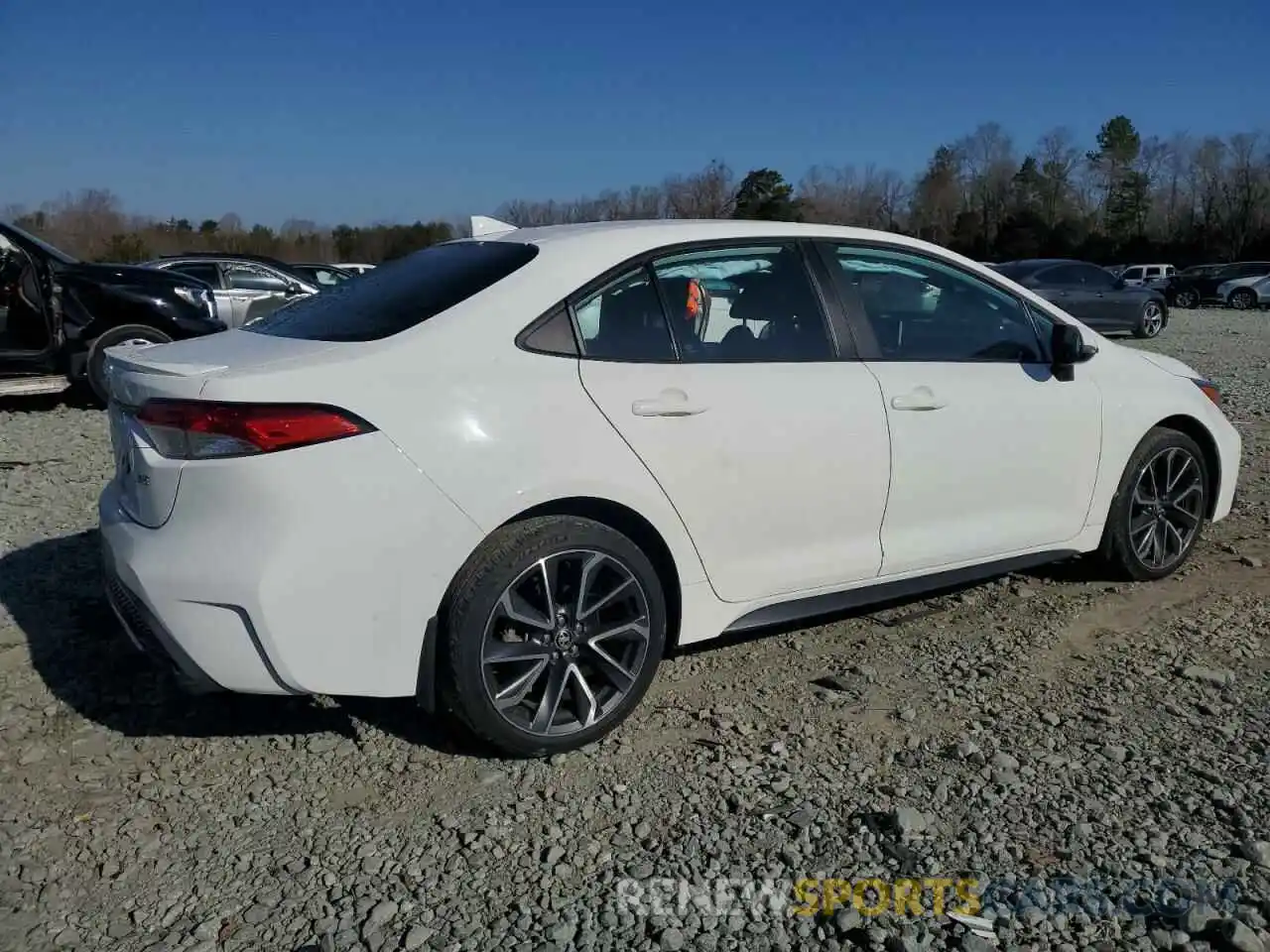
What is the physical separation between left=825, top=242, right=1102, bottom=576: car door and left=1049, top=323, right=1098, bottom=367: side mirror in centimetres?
6

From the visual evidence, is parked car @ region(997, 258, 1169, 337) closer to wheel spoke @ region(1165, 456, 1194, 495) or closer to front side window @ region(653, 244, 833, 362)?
wheel spoke @ region(1165, 456, 1194, 495)

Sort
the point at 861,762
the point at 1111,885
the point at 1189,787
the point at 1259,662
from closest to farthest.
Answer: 1. the point at 1111,885
2. the point at 1189,787
3. the point at 861,762
4. the point at 1259,662

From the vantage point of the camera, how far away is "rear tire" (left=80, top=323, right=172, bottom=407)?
9438 mm

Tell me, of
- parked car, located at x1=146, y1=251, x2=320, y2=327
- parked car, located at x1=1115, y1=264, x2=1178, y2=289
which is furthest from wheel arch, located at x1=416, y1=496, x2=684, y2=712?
parked car, located at x1=1115, y1=264, x2=1178, y2=289

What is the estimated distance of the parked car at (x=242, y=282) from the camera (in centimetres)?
1434

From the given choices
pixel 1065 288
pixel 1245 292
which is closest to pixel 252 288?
pixel 1065 288

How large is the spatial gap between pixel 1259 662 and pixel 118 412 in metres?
4.04

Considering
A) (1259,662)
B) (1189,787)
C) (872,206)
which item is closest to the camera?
(1189,787)

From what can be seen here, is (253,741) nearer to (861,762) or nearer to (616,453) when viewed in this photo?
(616,453)

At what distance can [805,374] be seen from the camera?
3645 mm

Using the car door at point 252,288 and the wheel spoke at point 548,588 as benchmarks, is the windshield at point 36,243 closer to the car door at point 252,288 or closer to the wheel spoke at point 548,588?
the car door at point 252,288

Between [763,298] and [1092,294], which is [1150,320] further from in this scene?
[763,298]

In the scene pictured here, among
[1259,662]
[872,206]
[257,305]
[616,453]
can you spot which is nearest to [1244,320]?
[257,305]

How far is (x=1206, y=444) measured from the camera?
494 cm
